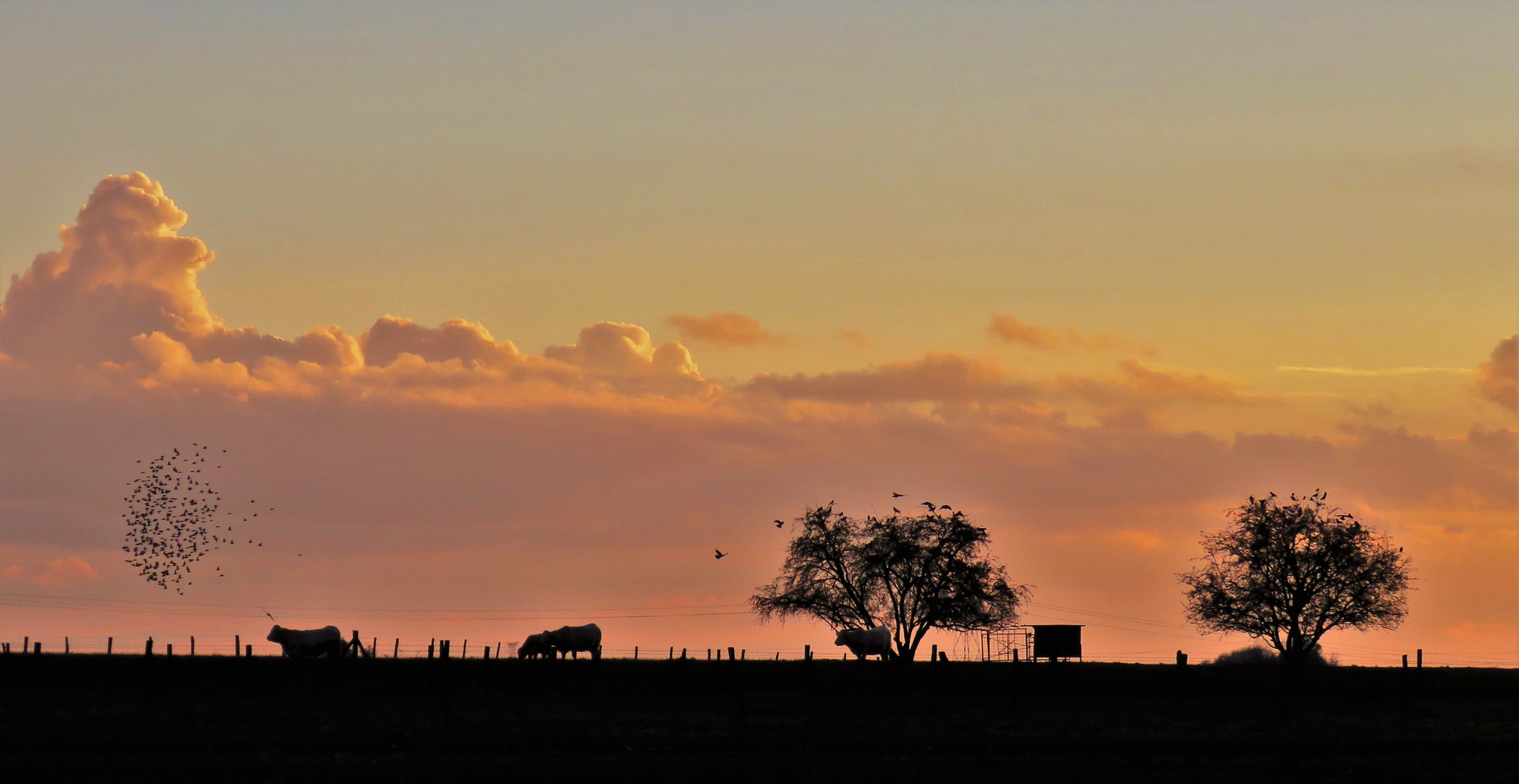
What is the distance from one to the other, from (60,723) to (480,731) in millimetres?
10310

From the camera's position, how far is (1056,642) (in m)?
101

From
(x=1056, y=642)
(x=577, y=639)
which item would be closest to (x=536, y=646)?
(x=577, y=639)

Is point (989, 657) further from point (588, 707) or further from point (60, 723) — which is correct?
point (60, 723)

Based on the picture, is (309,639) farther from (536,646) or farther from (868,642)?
(868,642)

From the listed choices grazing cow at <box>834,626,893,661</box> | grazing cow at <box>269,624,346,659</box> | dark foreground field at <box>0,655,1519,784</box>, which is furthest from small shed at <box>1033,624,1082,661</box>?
grazing cow at <box>269,624,346,659</box>

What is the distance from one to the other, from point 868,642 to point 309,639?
3151 centimetres

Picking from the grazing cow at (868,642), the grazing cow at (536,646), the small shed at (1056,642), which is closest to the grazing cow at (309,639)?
the grazing cow at (536,646)

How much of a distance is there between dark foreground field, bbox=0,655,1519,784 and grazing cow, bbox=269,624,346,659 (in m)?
11.9

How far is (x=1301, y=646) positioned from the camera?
88.1 meters

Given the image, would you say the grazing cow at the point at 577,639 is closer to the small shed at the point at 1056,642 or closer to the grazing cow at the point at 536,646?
the grazing cow at the point at 536,646

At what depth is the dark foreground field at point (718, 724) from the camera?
96.3ft

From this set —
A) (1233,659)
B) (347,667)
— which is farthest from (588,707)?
(1233,659)

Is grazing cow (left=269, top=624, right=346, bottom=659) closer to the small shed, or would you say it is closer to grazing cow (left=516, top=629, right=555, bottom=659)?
grazing cow (left=516, top=629, right=555, bottom=659)

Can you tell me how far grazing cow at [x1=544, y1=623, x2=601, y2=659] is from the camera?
82.6 m
